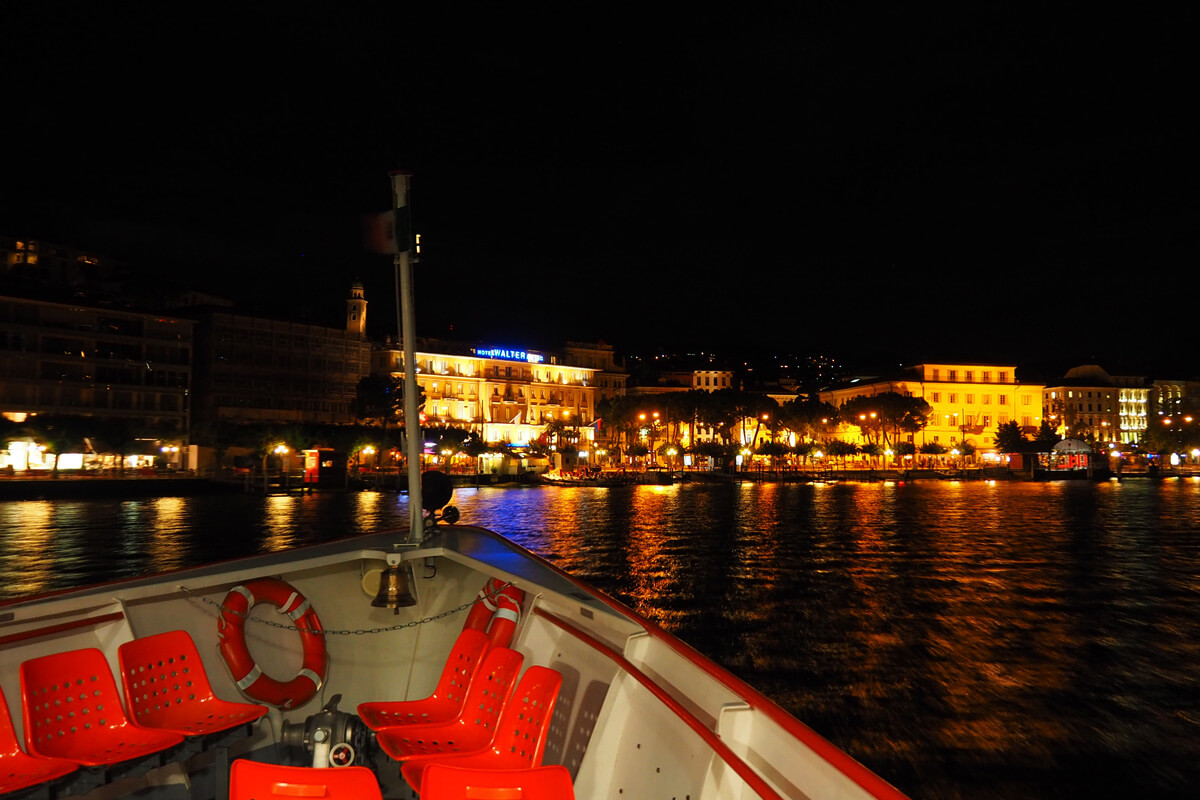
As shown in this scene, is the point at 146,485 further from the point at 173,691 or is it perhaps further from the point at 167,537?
the point at 173,691

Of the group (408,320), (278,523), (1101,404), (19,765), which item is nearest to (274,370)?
(278,523)

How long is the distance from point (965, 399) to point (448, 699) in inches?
5112

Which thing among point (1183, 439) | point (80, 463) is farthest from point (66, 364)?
point (1183, 439)

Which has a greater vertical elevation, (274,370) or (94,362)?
(274,370)

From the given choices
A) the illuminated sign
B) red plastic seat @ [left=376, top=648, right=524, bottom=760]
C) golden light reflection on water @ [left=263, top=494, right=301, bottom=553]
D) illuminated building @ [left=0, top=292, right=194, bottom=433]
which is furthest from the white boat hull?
the illuminated sign

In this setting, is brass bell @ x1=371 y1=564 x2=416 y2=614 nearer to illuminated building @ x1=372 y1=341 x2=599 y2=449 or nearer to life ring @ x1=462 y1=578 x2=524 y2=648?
life ring @ x1=462 y1=578 x2=524 y2=648

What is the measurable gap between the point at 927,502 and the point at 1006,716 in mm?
42091

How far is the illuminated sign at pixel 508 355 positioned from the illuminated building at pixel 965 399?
43.5 m

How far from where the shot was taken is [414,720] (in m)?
5.32

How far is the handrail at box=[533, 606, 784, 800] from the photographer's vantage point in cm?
290

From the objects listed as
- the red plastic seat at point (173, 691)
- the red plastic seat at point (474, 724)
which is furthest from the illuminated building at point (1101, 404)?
the red plastic seat at point (173, 691)

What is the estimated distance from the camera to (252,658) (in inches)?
237

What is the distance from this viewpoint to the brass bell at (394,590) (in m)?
6.32

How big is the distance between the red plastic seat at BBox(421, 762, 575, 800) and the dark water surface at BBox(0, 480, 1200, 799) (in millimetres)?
6170
